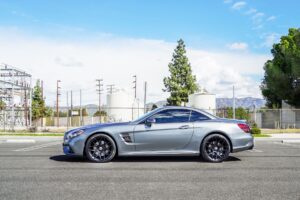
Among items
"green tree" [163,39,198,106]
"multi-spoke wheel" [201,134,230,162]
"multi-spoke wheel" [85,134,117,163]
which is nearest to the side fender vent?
"multi-spoke wheel" [85,134,117,163]

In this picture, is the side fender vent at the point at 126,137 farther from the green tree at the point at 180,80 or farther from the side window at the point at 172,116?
the green tree at the point at 180,80

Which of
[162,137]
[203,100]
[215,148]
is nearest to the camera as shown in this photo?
[162,137]

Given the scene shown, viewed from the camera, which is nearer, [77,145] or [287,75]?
[77,145]

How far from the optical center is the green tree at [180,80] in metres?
54.6

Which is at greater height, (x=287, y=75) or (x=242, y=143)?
(x=287, y=75)

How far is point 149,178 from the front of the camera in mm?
7613

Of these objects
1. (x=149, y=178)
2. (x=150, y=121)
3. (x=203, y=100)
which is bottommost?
(x=149, y=178)

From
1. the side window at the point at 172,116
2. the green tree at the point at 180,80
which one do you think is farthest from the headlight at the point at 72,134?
the green tree at the point at 180,80

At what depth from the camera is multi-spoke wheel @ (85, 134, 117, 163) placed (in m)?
9.80

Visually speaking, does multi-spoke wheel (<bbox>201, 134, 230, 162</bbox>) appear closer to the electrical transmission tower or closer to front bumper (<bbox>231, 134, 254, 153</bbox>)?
front bumper (<bbox>231, 134, 254, 153</bbox>)

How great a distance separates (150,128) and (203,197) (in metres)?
4.13

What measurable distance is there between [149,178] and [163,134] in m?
2.42

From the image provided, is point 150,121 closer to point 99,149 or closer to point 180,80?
point 99,149

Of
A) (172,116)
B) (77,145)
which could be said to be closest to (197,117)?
(172,116)
